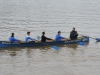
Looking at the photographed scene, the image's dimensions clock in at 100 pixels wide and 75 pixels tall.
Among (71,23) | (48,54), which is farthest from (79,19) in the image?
(48,54)

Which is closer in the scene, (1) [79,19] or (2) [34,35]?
(2) [34,35]

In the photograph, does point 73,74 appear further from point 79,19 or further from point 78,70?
point 79,19

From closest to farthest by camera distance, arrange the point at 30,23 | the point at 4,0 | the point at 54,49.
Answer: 1. the point at 54,49
2. the point at 30,23
3. the point at 4,0

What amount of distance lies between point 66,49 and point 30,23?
13.8 metres

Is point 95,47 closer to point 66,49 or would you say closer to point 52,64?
point 66,49

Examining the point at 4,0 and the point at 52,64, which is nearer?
the point at 52,64

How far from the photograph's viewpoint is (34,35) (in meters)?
27.2

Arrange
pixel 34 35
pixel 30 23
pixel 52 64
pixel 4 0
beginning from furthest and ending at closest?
pixel 4 0 < pixel 30 23 < pixel 34 35 < pixel 52 64

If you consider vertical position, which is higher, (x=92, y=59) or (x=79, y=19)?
(x=79, y=19)

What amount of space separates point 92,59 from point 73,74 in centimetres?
363

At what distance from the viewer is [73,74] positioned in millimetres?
15953

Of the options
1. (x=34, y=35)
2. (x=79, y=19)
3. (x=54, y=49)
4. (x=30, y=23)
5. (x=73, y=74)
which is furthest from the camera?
(x=79, y=19)

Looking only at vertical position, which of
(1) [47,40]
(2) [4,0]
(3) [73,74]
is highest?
(2) [4,0]

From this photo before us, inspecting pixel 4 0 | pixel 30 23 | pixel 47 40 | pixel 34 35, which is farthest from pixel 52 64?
pixel 4 0
